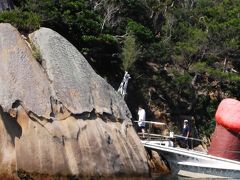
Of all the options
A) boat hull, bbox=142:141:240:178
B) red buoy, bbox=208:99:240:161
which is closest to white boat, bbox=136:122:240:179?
boat hull, bbox=142:141:240:178

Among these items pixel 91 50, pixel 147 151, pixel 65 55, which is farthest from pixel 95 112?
pixel 91 50

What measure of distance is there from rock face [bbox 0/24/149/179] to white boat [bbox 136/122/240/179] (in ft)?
7.45

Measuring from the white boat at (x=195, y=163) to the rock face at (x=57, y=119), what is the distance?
227 centimetres

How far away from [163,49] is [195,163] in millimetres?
13275

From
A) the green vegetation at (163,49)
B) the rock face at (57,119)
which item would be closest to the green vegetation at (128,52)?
the green vegetation at (163,49)

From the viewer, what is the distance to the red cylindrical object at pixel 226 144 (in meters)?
24.0

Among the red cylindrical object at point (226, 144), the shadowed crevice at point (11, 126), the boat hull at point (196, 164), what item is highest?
the shadowed crevice at point (11, 126)

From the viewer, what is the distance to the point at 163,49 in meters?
36.0

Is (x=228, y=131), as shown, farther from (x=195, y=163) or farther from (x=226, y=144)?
(x=195, y=163)

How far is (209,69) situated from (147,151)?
1138 centimetres

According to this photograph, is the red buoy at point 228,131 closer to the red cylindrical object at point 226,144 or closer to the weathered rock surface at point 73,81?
the red cylindrical object at point 226,144

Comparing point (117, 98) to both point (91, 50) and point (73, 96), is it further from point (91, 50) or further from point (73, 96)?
point (91, 50)

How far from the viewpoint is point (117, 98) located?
2309cm

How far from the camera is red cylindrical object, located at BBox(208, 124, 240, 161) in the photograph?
24.0 meters
